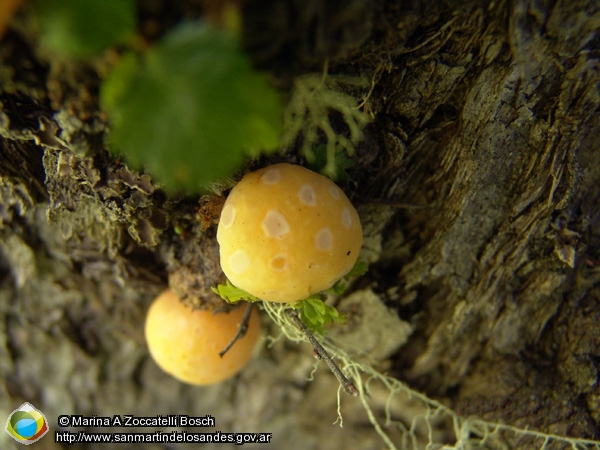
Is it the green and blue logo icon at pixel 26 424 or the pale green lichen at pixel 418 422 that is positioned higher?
the pale green lichen at pixel 418 422

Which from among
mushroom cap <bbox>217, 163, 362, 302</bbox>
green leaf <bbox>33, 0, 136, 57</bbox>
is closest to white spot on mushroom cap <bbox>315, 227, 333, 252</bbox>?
mushroom cap <bbox>217, 163, 362, 302</bbox>

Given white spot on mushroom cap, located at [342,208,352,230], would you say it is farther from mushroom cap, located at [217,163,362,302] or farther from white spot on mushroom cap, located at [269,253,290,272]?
white spot on mushroom cap, located at [269,253,290,272]

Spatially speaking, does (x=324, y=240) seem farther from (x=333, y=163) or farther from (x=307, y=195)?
(x=333, y=163)

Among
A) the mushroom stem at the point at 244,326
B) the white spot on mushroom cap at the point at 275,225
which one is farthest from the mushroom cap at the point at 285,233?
the mushroom stem at the point at 244,326

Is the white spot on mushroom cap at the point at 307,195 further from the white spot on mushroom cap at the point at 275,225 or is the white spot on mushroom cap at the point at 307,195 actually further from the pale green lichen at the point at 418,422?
the pale green lichen at the point at 418,422

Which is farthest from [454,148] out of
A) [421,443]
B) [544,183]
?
[421,443]

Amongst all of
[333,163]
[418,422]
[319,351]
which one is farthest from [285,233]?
[418,422]
